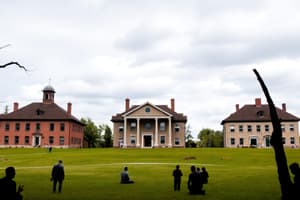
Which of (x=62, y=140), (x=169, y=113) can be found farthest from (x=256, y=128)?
(x=62, y=140)

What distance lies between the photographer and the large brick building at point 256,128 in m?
77.2

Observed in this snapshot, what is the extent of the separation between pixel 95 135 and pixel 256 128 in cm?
5299

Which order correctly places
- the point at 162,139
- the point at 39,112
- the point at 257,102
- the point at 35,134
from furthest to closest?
the point at 257,102 → the point at 39,112 → the point at 35,134 → the point at 162,139

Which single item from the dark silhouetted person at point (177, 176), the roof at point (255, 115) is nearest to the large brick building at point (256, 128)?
the roof at point (255, 115)

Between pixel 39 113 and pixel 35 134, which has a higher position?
pixel 39 113

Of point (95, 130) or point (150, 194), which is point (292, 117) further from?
point (150, 194)

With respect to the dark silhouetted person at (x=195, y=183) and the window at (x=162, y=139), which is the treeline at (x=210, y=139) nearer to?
the window at (x=162, y=139)

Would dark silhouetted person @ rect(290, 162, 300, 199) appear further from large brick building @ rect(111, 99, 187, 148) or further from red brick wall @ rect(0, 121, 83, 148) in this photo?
red brick wall @ rect(0, 121, 83, 148)

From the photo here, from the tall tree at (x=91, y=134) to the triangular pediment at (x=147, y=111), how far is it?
4148cm

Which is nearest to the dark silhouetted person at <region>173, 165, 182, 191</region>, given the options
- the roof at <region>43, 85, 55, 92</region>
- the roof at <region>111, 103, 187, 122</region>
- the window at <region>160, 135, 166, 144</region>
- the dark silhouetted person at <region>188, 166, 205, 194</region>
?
the dark silhouetted person at <region>188, 166, 205, 194</region>

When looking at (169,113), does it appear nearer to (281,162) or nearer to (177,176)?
(177,176)

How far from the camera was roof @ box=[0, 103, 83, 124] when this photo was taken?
78.6 metres

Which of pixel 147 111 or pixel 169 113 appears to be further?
pixel 169 113

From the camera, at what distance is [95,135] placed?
11369cm
